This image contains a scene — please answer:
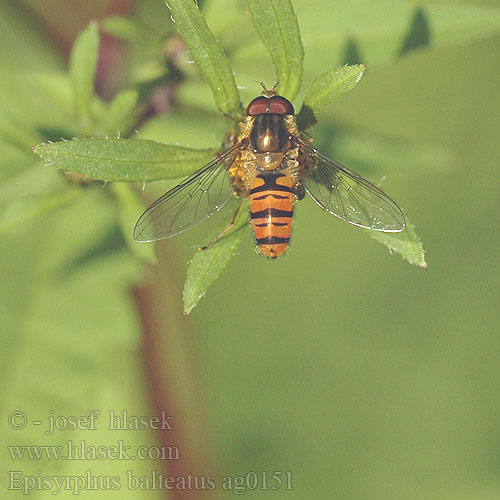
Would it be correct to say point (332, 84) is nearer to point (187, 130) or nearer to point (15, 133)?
point (15, 133)

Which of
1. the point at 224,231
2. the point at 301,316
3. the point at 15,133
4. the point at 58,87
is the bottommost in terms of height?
the point at 224,231

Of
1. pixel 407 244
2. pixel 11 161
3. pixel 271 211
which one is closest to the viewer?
pixel 407 244

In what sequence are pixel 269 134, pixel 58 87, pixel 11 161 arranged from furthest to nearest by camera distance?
pixel 58 87 < pixel 11 161 < pixel 269 134

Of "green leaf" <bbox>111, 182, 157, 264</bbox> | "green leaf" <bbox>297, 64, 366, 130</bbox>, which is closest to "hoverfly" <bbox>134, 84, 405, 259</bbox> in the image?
"green leaf" <bbox>111, 182, 157, 264</bbox>

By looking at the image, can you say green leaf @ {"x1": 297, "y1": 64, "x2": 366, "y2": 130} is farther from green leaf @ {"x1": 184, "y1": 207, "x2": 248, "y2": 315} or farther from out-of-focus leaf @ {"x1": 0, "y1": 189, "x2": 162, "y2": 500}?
out-of-focus leaf @ {"x1": 0, "y1": 189, "x2": 162, "y2": 500}

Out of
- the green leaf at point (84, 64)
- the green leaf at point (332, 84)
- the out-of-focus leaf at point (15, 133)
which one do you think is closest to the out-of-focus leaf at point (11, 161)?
the out-of-focus leaf at point (15, 133)

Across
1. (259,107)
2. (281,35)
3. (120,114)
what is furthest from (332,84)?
(120,114)

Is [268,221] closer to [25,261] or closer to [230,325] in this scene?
[25,261]
